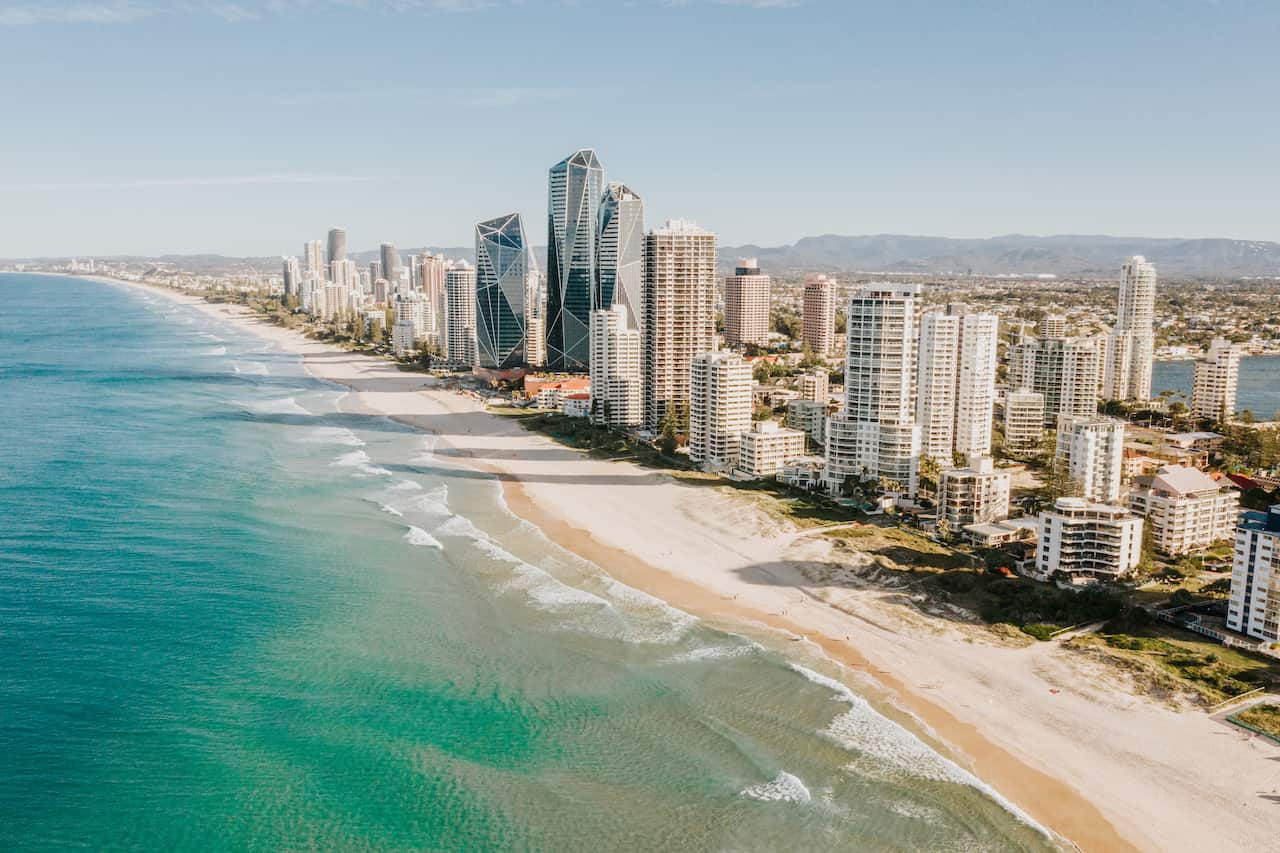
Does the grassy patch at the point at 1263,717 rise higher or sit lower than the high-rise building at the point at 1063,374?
lower

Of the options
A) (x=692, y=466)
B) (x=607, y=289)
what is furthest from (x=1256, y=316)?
(x=692, y=466)

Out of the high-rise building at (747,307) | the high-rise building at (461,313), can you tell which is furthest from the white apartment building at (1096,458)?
the high-rise building at (747,307)

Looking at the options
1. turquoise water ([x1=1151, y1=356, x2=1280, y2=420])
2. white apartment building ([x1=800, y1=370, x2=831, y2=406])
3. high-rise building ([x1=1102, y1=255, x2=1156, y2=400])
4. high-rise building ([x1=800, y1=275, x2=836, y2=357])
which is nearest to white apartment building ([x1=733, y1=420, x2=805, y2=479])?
white apartment building ([x1=800, y1=370, x2=831, y2=406])

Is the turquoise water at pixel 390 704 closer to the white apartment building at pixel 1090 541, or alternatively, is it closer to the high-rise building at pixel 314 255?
the white apartment building at pixel 1090 541

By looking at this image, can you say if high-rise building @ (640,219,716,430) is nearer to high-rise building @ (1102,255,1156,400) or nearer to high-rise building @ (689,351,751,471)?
high-rise building @ (689,351,751,471)

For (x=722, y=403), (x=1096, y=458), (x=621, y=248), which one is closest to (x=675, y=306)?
(x=722, y=403)

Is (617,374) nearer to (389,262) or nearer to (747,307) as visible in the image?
(747,307)

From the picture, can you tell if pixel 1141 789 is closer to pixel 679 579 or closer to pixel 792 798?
pixel 792 798
